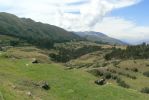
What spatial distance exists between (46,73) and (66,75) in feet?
7.78

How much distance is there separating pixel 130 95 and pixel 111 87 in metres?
2.31

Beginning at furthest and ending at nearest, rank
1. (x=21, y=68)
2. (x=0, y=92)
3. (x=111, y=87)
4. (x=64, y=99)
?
(x=21, y=68) → (x=111, y=87) → (x=64, y=99) → (x=0, y=92)

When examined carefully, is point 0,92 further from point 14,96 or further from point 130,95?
point 130,95

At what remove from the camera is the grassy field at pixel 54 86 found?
1225 inches

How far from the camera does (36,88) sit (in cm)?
3359

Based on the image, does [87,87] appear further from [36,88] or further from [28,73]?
[28,73]

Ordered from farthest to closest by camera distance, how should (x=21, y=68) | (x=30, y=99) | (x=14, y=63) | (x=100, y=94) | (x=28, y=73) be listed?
(x=14, y=63) < (x=21, y=68) < (x=28, y=73) < (x=100, y=94) < (x=30, y=99)

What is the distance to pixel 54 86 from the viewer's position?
117 feet

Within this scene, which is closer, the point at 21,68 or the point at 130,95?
the point at 130,95

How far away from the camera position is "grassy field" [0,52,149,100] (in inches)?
1225

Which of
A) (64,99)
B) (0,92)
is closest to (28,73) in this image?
(64,99)

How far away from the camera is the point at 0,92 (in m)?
24.5

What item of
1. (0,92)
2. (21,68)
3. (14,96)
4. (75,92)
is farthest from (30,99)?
(21,68)

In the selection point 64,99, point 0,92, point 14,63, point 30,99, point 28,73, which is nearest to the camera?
point 0,92
